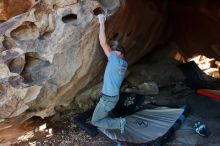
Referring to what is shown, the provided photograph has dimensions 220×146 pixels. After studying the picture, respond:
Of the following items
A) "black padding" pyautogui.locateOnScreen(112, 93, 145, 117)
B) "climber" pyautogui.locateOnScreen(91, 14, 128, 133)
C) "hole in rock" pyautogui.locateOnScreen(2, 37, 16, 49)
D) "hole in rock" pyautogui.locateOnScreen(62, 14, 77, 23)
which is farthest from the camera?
"black padding" pyautogui.locateOnScreen(112, 93, 145, 117)

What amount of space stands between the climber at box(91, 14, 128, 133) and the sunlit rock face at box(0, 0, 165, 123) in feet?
0.45

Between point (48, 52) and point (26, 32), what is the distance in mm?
300

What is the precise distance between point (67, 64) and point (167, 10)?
10.1 feet

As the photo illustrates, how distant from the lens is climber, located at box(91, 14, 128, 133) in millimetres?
4019

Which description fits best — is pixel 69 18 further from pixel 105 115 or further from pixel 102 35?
pixel 105 115

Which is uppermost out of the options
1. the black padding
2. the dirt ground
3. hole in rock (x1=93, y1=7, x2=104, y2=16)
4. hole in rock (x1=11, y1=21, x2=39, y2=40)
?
hole in rock (x1=93, y1=7, x2=104, y2=16)

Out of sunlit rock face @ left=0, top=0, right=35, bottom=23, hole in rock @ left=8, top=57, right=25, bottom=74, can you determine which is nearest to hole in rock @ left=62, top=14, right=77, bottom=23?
sunlit rock face @ left=0, top=0, right=35, bottom=23

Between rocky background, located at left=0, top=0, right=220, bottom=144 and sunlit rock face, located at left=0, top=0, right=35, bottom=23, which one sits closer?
rocky background, located at left=0, top=0, right=220, bottom=144

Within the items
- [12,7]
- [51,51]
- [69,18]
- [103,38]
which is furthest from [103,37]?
[12,7]

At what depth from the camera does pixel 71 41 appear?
12.8 ft

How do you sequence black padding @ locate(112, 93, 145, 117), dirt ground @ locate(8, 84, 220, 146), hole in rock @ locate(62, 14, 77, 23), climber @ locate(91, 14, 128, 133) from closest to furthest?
1. hole in rock @ locate(62, 14, 77, 23)
2. climber @ locate(91, 14, 128, 133)
3. dirt ground @ locate(8, 84, 220, 146)
4. black padding @ locate(112, 93, 145, 117)

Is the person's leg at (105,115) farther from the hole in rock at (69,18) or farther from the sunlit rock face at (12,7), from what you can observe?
the sunlit rock face at (12,7)

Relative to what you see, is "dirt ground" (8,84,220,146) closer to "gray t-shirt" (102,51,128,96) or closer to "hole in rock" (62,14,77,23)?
"gray t-shirt" (102,51,128,96)

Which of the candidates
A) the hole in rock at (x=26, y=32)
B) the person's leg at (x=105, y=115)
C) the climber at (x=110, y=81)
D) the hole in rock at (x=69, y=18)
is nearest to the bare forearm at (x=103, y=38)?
the climber at (x=110, y=81)
